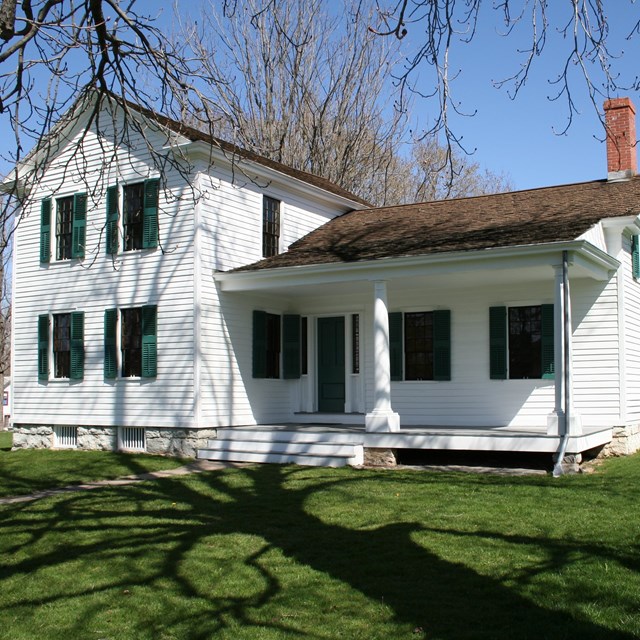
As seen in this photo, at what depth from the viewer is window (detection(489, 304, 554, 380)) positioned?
1491 centimetres

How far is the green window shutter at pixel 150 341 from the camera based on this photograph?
1552 centimetres

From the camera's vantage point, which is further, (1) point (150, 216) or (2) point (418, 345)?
(2) point (418, 345)

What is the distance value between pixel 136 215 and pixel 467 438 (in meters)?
7.69

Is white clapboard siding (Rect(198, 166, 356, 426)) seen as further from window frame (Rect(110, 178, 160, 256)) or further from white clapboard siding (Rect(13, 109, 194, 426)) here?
window frame (Rect(110, 178, 160, 256))

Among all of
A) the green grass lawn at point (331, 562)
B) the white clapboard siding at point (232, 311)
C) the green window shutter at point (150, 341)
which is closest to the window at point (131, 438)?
the green window shutter at point (150, 341)

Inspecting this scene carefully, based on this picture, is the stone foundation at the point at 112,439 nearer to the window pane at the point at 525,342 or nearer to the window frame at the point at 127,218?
the window frame at the point at 127,218

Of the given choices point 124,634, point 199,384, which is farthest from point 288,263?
point 124,634

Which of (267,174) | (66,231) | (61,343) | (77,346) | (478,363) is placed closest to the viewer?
(478,363)

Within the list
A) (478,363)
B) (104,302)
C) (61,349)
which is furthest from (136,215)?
(478,363)

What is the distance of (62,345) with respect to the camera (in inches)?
679

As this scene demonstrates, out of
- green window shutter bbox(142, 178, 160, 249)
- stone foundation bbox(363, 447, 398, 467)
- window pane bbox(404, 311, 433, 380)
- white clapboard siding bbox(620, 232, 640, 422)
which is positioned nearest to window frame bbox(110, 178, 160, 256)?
green window shutter bbox(142, 178, 160, 249)

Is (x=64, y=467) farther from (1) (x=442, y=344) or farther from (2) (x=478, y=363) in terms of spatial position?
(2) (x=478, y=363)

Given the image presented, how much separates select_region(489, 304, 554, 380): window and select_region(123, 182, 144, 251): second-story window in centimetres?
685

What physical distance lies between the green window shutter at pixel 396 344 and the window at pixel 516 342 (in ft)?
6.06
